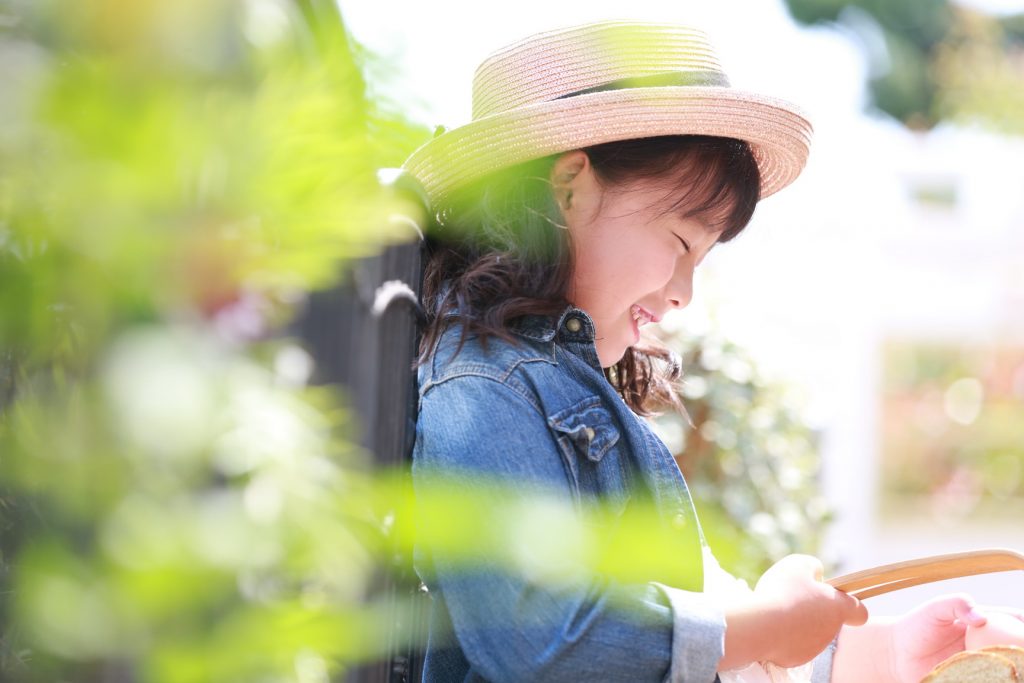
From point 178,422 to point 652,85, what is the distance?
127 centimetres

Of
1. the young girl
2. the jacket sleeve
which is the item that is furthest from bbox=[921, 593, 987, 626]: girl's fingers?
the jacket sleeve

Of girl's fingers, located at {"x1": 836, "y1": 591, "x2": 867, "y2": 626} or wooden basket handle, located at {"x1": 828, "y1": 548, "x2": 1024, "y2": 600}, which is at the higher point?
wooden basket handle, located at {"x1": 828, "y1": 548, "x2": 1024, "y2": 600}

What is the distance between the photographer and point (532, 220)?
1562 millimetres

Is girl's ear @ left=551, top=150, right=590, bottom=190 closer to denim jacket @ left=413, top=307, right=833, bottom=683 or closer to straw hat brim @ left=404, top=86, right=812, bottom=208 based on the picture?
straw hat brim @ left=404, top=86, right=812, bottom=208

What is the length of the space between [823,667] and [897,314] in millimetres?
13142

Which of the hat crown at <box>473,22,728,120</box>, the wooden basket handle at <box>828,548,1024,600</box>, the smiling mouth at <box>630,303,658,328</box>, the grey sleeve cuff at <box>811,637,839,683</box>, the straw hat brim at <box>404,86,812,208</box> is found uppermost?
the hat crown at <box>473,22,728,120</box>

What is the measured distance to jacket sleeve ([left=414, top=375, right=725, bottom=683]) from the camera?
3.73 ft

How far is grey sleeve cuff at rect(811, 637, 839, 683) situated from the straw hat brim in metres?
0.74

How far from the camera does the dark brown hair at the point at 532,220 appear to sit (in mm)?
1472

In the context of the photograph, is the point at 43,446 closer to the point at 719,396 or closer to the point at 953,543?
the point at 719,396

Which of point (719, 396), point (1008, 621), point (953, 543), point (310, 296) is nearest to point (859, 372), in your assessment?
point (953, 543)

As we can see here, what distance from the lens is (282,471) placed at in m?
0.45

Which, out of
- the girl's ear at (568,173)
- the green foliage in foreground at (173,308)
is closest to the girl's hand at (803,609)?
the girl's ear at (568,173)

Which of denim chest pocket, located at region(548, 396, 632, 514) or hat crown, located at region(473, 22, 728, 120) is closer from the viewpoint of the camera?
denim chest pocket, located at region(548, 396, 632, 514)
